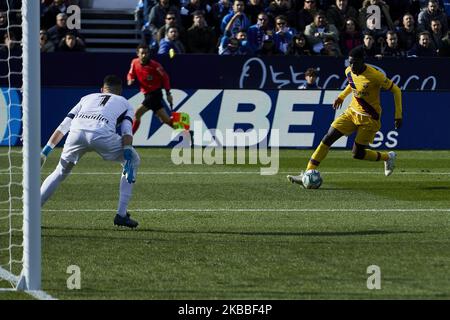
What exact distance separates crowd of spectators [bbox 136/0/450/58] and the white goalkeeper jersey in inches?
480

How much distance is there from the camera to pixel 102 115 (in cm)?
1234

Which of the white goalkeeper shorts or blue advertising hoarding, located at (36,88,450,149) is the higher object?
the white goalkeeper shorts

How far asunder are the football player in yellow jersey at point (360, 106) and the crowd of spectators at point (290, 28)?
26.5ft

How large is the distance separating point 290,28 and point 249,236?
1456 centimetres

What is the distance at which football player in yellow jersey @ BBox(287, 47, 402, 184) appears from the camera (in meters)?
16.5

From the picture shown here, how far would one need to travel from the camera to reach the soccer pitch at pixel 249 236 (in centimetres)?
895

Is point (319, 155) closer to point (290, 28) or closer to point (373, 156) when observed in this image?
point (373, 156)

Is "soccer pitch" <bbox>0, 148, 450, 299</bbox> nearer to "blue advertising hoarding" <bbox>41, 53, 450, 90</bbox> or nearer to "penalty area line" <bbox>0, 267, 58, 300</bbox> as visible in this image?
"penalty area line" <bbox>0, 267, 58, 300</bbox>

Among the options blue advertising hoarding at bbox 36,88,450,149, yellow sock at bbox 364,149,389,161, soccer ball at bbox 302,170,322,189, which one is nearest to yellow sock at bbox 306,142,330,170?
soccer ball at bbox 302,170,322,189

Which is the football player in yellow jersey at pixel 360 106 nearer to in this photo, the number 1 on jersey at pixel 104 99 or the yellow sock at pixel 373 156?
the yellow sock at pixel 373 156

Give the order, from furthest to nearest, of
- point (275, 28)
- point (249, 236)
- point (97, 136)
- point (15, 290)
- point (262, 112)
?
1. point (275, 28)
2. point (262, 112)
3. point (97, 136)
4. point (249, 236)
5. point (15, 290)

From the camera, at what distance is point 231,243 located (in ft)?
37.1

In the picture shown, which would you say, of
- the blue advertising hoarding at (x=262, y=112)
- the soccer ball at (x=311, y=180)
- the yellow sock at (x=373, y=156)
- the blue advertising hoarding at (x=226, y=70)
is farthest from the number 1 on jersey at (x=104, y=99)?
the blue advertising hoarding at (x=226, y=70)

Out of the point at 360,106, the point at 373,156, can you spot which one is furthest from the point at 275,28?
the point at 360,106
